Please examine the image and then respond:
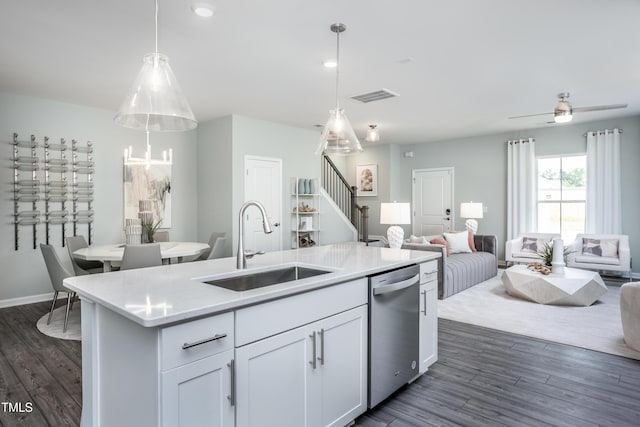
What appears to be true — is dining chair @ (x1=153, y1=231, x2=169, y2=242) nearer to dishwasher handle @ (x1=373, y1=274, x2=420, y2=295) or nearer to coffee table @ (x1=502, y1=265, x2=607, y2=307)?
dishwasher handle @ (x1=373, y1=274, x2=420, y2=295)

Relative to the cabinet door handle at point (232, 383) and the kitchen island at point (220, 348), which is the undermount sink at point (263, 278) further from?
the cabinet door handle at point (232, 383)

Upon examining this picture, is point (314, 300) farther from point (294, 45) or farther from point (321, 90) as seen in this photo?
point (321, 90)

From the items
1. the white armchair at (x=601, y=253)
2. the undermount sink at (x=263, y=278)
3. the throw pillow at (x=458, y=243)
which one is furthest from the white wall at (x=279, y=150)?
the white armchair at (x=601, y=253)

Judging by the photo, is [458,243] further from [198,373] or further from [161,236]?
[198,373]

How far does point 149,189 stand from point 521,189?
22.3 feet

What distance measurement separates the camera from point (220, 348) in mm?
1476

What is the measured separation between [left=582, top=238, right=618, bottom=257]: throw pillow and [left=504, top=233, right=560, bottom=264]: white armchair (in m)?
0.49

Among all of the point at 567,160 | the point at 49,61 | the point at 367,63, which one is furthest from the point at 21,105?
the point at 567,160

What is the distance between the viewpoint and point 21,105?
4879mm

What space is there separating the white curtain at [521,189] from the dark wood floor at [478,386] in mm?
4452

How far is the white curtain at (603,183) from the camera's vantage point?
6.46m

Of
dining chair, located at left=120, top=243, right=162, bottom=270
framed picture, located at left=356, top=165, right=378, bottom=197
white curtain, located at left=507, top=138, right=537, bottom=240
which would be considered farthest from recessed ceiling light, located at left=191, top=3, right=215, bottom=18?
framed picture, located at left=356, top=165, right=378, bottom=197

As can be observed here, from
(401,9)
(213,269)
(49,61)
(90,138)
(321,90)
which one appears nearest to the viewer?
(213,269)

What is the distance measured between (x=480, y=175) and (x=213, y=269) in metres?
7.32
